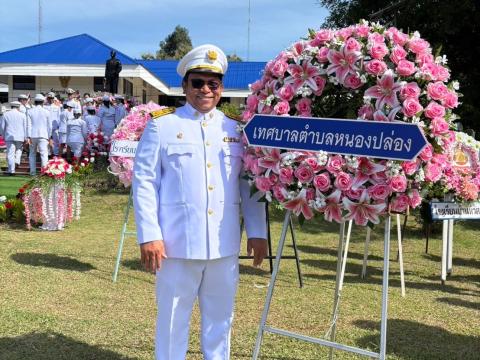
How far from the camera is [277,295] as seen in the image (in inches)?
220

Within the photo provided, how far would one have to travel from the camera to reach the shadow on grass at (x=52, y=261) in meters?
6.46

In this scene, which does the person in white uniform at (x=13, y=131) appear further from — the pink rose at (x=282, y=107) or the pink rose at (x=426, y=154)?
the pink rose at (x=426, y=154)

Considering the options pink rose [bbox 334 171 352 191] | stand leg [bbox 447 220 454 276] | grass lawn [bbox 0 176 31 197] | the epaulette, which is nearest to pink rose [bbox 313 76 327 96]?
pink rose [bbox 334 171 352 191]

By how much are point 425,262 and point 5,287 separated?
5.55m

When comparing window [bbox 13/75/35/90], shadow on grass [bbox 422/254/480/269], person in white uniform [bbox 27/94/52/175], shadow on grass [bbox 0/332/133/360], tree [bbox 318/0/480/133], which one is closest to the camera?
shadow on grass [bbox 0/332/133/360]

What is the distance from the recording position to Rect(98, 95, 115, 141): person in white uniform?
675 inches

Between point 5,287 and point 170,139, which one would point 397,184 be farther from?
point 5,287

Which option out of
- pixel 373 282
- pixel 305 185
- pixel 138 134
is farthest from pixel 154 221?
pixel 373 282

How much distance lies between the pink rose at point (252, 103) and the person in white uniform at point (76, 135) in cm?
1388

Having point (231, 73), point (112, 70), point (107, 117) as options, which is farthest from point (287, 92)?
point (231, 73)

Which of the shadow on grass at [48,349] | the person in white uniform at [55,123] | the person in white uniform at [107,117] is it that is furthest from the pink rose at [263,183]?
the person in white uniform at [55,123]

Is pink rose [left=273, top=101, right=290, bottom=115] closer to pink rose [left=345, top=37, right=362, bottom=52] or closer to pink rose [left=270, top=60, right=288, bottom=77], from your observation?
pink rose [left=270, top=60, right=288, bottom=77]

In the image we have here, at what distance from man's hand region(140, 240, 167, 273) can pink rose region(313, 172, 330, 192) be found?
0.90m

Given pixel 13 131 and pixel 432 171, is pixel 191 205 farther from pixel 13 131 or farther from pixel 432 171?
pixel 13 131
